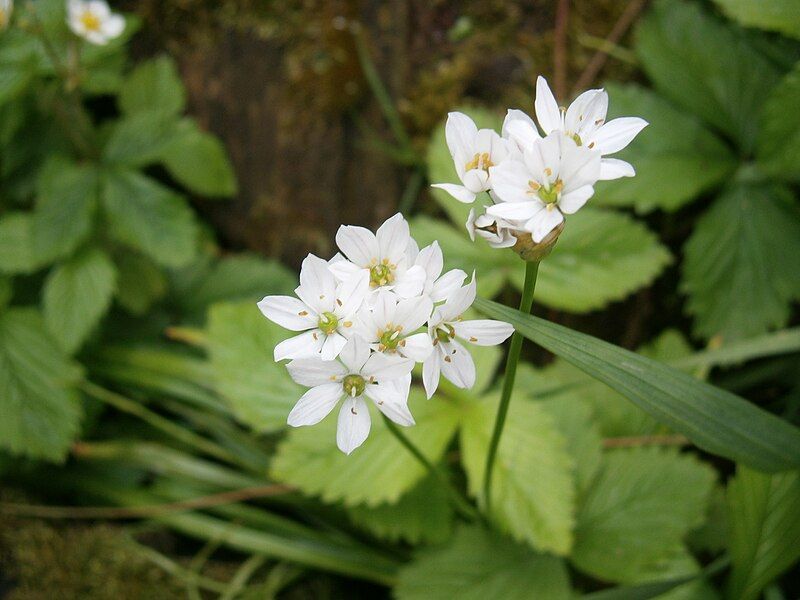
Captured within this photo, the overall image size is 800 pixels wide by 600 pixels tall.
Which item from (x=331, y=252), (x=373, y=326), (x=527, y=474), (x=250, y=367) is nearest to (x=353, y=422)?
(x=373, y=326)

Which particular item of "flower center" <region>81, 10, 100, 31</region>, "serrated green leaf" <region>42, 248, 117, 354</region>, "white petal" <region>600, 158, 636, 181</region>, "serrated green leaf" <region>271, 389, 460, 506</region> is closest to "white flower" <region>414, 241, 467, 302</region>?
"white petal" <region>600, 158, 636, 181</region>

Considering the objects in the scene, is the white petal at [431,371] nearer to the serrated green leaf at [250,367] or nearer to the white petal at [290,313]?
the white petal at [290,313]

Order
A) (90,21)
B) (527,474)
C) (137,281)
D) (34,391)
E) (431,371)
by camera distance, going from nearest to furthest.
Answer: (431,371), (527,474), (34,391), (90,21), (137,281)

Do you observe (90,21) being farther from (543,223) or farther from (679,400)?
(679,400)

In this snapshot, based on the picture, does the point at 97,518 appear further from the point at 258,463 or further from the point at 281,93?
the point at 281,93

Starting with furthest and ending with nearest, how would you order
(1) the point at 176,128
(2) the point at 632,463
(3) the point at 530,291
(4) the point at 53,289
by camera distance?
(1) the point at 176,128 → (4) the point at 53,289 → (2) the point at 632,463 → (3) the point at 530,291

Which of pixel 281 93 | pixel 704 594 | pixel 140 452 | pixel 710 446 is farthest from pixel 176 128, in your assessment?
pixel 704 594
